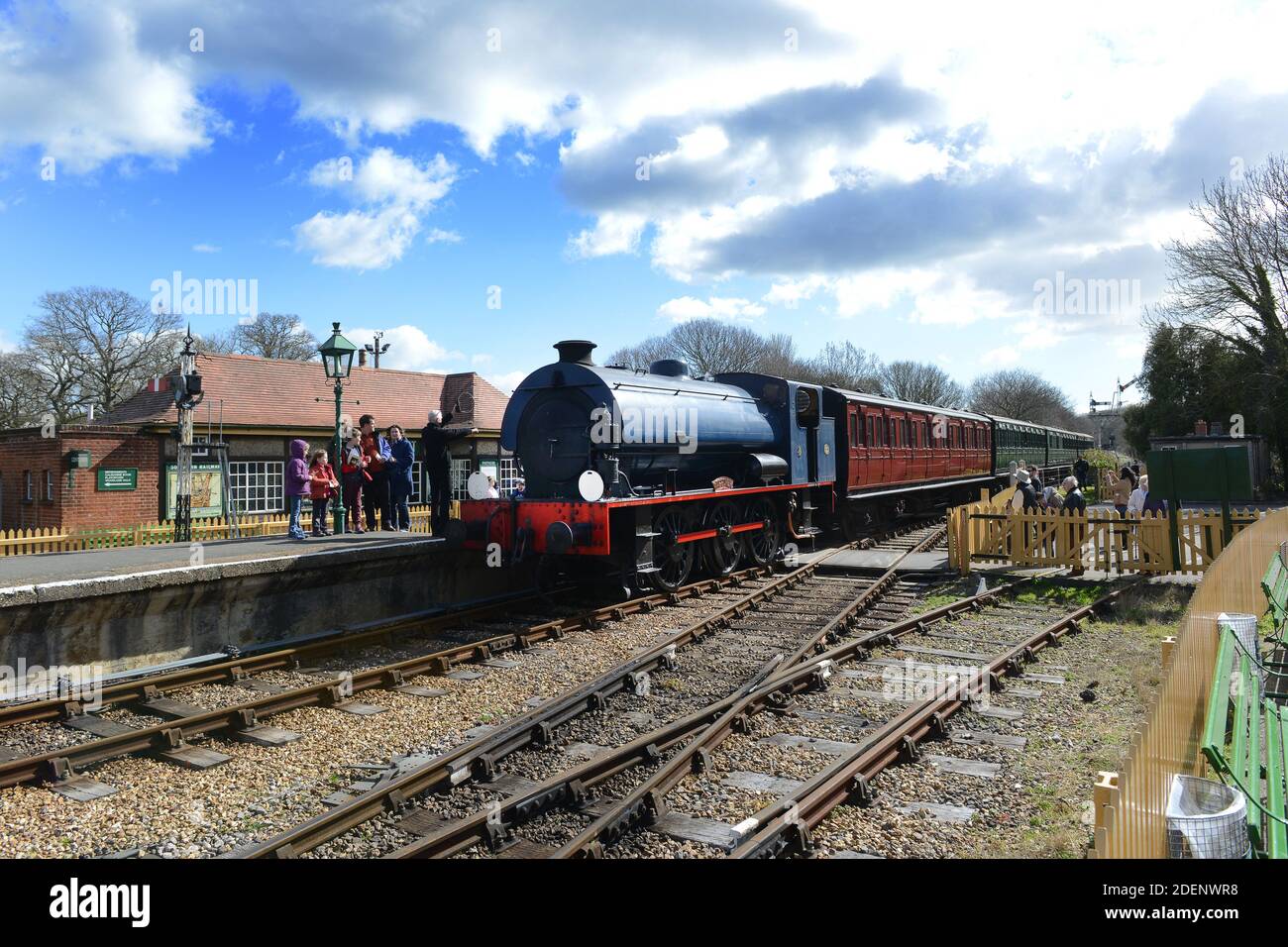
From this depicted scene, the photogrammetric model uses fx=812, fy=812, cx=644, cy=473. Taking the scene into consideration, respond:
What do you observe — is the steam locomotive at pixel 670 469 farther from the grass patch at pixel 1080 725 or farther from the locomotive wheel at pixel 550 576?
the grass patch at pixel 1080 725

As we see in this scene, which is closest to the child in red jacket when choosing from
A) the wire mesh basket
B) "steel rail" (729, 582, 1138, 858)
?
"steel rail" (729, 582, 1138, 858)

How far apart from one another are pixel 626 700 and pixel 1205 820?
4.17m

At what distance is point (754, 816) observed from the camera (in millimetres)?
4359

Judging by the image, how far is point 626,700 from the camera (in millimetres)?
6633

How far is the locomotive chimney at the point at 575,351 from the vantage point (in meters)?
10.8

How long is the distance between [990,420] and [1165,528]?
14922 millimetres

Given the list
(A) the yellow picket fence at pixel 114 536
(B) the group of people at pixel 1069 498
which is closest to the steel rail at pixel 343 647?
(A) the yellow picket fence at pixel 114 536

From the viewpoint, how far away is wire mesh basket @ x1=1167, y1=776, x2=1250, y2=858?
10.6ft

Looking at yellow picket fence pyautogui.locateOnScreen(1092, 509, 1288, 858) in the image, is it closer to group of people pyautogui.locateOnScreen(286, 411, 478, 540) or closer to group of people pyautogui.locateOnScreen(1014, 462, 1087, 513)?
group of people pyautogui.locateOnScreen(1014, 462, 1087, 513)

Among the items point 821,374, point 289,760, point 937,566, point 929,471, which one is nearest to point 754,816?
point 289,760

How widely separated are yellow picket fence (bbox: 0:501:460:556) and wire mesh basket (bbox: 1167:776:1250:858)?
11.8 meters

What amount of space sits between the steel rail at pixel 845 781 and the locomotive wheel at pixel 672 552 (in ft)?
15.6
